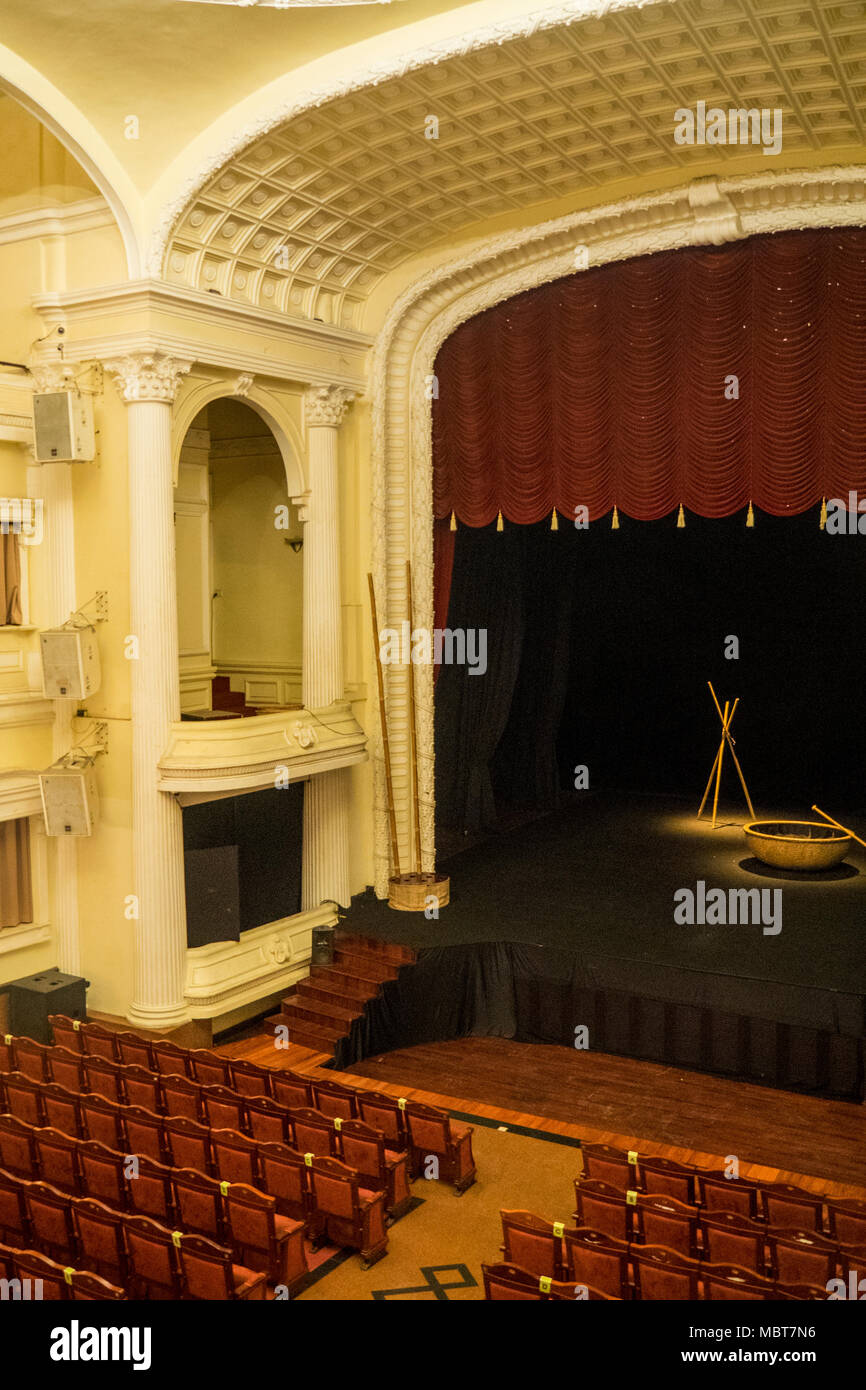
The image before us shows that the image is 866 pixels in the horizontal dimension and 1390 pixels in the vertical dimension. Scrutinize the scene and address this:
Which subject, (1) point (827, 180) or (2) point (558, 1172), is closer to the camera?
(2) point (558, 1172)

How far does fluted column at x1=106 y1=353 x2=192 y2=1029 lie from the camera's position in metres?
9.36

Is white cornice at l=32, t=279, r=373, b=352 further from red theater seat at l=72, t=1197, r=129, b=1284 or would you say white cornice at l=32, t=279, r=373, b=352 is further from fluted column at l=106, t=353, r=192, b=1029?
red theater seat at l=72, t=1197, r=129, b=1284

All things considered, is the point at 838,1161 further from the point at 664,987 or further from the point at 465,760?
the point at 465,760

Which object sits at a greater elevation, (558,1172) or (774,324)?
(774,324)

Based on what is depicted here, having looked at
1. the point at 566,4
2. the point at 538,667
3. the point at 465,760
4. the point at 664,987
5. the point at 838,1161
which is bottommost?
the point at 838,1161

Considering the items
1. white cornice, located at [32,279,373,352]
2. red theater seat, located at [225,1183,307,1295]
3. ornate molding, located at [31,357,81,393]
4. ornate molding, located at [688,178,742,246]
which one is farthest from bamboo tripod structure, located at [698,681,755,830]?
red theater seat, located at [225,1183,307,1295]

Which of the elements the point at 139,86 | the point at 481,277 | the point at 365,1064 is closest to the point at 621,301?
the point at 481,277

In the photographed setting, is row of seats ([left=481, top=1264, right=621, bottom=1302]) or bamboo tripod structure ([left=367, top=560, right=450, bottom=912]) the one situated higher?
bamboo tripod structure ([left=367, top=560, right=450, bottom=912])

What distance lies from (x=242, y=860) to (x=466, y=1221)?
442 centimetres

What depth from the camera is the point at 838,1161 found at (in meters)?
8.09

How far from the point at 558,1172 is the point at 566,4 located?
7482mm

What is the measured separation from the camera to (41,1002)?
375 inches

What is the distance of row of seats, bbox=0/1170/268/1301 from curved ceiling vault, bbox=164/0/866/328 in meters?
6.73

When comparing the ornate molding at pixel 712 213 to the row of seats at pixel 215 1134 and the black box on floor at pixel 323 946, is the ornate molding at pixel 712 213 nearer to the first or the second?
the black box on floor at pixel 323 946
